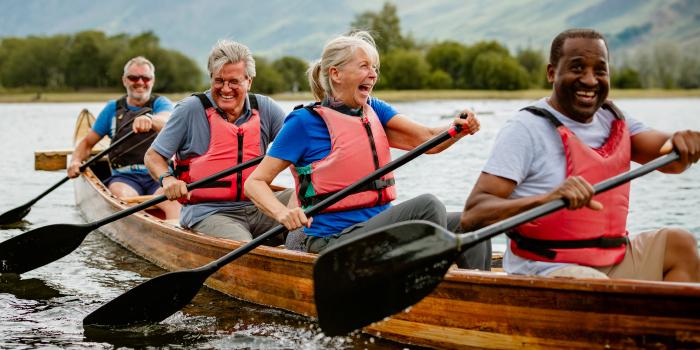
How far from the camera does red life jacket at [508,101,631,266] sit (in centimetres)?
351

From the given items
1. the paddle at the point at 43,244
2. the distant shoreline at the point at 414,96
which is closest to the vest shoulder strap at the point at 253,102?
the paddle at the point at 43,244

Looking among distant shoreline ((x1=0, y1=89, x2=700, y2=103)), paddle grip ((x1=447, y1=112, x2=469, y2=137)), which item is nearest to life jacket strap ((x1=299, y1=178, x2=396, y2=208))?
paddle grip ((x1=447, y1=112, x2=469, y2=137))

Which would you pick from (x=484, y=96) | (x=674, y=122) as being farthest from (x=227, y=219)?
(x=484, y=96)

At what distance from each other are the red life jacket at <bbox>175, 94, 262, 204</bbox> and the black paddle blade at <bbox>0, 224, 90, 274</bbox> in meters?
1.10

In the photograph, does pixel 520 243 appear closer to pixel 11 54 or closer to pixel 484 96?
pixel 484 96

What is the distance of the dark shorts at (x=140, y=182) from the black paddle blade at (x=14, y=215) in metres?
1.51

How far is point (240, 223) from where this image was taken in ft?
18.8

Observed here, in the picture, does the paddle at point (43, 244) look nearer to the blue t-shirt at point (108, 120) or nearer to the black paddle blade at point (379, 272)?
the blue t-shirt at point (108, 120)

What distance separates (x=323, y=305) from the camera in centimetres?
375

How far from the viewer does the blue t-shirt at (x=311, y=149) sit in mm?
4473

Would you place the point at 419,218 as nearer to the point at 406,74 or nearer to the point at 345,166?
the point at 345,166

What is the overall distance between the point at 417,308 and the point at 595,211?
1146 millimetres

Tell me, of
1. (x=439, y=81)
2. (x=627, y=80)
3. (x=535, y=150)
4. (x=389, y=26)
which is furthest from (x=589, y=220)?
(x=389, y=26)

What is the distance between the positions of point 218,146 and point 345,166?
1.55m
